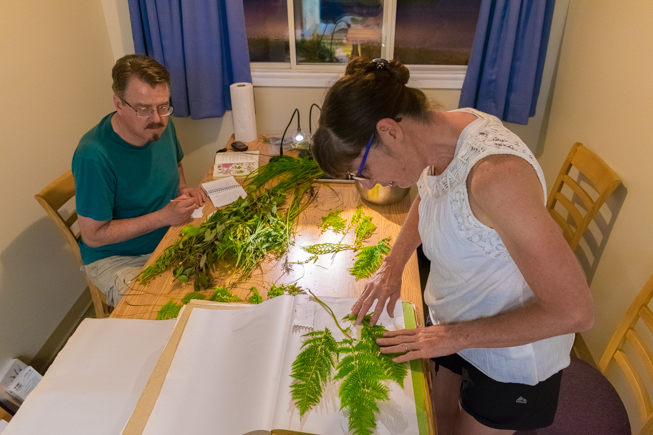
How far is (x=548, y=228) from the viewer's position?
78 cm

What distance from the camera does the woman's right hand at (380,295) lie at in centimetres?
116

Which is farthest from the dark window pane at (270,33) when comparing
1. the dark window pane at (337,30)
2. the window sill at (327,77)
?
the window sill at (327,77)

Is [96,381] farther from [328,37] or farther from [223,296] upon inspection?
[328,37]

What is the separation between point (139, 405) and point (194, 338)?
202 millimetres

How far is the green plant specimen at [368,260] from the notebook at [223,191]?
2.27 feet

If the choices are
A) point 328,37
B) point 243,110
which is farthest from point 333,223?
point 328,37

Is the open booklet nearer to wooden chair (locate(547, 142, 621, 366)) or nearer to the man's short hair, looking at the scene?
the man's short hair

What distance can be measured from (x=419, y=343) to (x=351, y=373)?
176 millimetres

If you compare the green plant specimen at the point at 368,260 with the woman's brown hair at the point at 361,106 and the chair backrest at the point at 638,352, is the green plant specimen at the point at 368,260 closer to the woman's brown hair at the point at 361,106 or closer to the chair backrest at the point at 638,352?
the woman's brown hair at the point at 361,106

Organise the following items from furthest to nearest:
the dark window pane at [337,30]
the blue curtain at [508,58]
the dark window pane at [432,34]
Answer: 1. the dark window pane at [432,34]
2. the dark window pane at [337,30]
3. the blue curtain at [508,58]

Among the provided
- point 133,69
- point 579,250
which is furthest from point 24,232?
point 579,250

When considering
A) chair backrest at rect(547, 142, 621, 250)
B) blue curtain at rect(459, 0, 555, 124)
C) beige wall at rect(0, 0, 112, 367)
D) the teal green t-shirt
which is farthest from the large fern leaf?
blue curtain at rect(459, 0, 555, 124)

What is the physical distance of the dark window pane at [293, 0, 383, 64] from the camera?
9.45ft

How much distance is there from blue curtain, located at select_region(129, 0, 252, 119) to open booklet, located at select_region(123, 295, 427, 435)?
1.82 m
